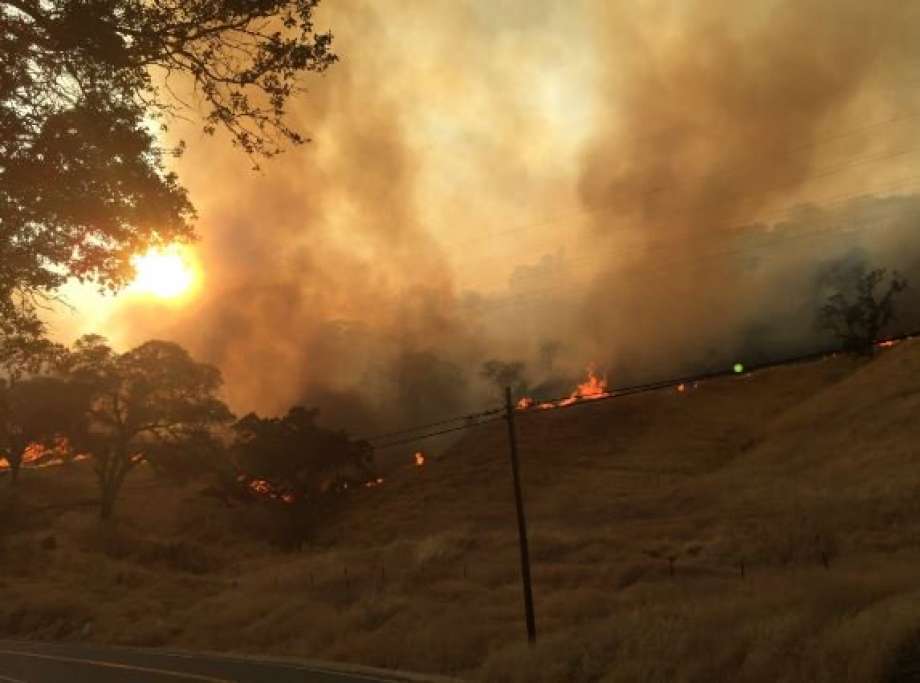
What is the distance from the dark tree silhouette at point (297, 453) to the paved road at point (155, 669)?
3583cm

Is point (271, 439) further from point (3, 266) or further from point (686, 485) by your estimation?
point (3, 266)

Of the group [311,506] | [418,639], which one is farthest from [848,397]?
[418,639]

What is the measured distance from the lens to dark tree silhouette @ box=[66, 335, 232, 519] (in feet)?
171

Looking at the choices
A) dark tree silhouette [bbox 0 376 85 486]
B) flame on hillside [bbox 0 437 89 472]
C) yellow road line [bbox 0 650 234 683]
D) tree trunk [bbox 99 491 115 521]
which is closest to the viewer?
yellow road line [bbox 0 650 234 683]

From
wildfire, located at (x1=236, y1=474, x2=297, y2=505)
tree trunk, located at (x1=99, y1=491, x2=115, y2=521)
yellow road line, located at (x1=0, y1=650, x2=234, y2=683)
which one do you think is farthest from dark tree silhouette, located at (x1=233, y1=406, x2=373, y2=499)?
yellow road line, located at (x1=0, y1=650, x2=234, y2=683)

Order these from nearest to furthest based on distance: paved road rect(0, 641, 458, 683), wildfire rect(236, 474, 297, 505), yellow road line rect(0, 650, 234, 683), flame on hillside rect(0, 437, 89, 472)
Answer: paved road rect(0, 641, 458, 683), yellow road line rect(0, 650, 234, 683), flame on hillside rect(0, 437, 89, 472), wildfire rect(236, 474, 297, 505)

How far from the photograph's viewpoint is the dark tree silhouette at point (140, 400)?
51969mm

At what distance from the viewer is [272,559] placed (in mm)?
51562

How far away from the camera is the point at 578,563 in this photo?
31453 millimetres

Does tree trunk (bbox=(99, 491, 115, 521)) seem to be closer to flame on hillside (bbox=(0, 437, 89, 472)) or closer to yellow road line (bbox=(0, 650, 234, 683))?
flame on hillside (bbox=(0, 437, 89, 472))

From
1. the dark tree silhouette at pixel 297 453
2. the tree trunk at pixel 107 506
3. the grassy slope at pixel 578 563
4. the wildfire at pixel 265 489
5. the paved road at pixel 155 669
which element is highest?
the dark tree silhouette at pixel 297 453

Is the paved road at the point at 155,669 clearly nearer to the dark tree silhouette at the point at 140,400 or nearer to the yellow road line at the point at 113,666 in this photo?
the yellow road line at the point at 113,666

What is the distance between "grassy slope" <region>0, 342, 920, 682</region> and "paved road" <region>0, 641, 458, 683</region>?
1.95 meters

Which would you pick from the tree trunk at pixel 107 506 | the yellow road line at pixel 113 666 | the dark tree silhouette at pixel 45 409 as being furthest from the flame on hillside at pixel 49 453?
the yellow road line at pixel 113 666
